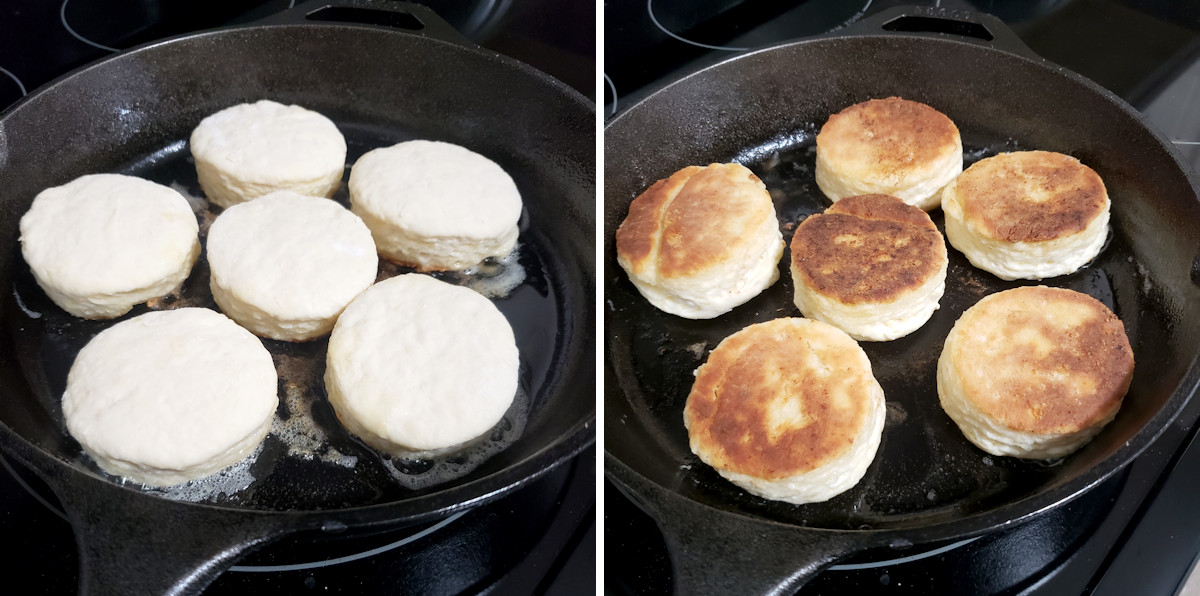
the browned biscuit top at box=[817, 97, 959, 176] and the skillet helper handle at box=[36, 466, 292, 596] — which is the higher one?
the skillet helper handle at box=[36, 466, 292, 596]

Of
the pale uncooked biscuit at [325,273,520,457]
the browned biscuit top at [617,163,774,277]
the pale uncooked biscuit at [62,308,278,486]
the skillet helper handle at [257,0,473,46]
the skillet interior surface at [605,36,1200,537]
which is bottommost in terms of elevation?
the skillet interior surface at [605,36,1200,537]

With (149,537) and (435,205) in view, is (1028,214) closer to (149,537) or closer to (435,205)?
(435,205)

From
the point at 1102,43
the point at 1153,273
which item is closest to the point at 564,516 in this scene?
the point at 1153,273

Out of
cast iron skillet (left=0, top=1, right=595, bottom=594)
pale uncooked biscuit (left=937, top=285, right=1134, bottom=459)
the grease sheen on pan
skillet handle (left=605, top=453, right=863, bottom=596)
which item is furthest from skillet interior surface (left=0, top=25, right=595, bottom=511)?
pale uncooked biscuit (left=937, top=285, right=1134, bottom=459)

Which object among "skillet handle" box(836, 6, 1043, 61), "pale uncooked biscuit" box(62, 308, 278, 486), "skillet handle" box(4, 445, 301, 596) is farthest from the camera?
"skillet handle" box(836, 6, 1043, 61)

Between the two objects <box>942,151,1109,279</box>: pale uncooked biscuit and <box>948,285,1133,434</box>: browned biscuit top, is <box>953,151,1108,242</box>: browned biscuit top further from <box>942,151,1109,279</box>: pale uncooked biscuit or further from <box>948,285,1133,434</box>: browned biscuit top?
<box>948,285,1133,434</box>: browned biscuit top

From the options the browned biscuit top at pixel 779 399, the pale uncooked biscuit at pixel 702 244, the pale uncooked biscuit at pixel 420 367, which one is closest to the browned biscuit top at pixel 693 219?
the pale uncooked biscuit at pixel 702 244

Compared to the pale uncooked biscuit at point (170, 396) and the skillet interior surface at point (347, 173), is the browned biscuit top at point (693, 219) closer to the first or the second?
the skillet interior surface at point (347, 173)
